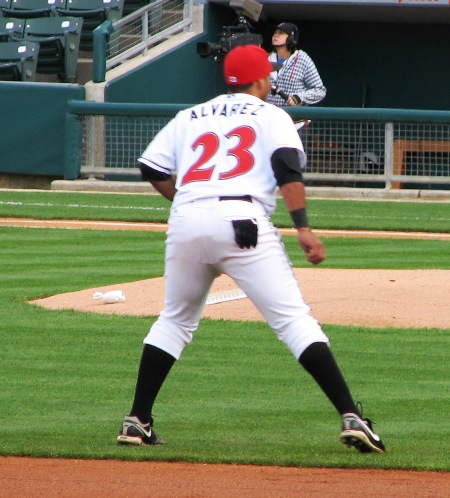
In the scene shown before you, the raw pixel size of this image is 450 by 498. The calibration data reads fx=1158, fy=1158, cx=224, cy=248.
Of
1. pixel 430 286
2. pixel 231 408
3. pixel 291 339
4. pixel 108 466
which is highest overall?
pixel 291 339

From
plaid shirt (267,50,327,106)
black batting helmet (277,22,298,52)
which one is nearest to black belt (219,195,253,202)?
black batting helmet (277,22,298,52)

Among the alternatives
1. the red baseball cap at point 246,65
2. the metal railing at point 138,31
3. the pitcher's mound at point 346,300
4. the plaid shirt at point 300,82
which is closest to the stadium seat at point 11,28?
the metal railing at point 138,31

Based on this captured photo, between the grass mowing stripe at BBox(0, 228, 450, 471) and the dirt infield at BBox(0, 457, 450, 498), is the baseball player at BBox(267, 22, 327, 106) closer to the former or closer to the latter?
the grass mowing stripe at BBox(0, 228, 450, 471)

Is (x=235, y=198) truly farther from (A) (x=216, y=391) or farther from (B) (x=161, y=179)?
(A) (x=216, y=391)

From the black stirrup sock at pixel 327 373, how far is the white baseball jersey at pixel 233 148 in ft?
1.97

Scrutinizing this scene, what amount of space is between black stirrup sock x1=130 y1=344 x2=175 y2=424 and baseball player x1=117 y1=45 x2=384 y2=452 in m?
0.08

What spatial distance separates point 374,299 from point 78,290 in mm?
2331

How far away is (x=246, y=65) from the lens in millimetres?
4672

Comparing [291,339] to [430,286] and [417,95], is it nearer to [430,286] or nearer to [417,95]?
[430,286]

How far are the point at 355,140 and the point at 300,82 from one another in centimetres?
126

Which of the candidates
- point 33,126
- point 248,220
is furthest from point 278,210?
point 248,220

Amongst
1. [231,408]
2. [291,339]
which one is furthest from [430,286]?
[291,339]

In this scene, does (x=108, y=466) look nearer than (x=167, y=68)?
Yes

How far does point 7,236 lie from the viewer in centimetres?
1216
